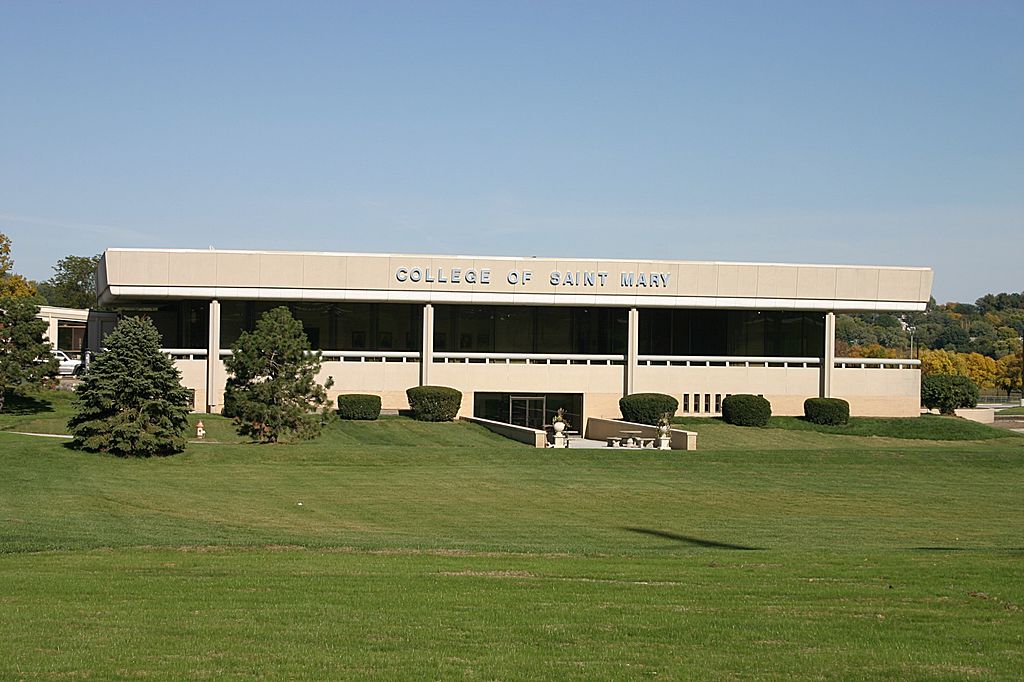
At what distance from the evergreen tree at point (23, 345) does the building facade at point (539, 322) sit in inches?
302

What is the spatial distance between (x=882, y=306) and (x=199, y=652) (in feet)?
174

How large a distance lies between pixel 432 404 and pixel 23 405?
17.4 m

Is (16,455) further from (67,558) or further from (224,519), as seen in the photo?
(67,558)

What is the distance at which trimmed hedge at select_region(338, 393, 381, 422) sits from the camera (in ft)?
168

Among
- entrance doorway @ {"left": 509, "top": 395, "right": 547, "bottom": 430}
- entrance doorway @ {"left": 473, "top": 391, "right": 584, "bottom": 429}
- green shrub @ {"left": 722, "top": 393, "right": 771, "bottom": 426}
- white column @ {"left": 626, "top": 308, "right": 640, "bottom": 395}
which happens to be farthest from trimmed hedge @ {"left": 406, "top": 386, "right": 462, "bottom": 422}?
green shrub @ {"left": 722, "top": 393, "right": 771, "bottom": 426}

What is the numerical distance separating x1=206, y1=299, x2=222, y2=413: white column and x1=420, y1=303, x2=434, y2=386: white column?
9825mm

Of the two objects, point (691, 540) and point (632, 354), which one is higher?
point (632, 354)

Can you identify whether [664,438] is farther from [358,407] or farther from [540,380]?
[358,407]

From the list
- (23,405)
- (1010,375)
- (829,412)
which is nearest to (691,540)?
(23,405)

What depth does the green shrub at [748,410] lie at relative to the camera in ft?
179

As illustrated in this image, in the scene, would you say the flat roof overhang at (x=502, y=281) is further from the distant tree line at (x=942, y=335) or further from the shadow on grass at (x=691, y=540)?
the distant tree line at (x=942, y=335)

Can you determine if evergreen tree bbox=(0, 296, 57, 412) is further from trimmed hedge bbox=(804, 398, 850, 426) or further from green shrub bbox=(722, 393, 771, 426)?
trimmed hedge bbox=(804, 398, 850, 426)

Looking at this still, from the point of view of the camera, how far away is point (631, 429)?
4903cm

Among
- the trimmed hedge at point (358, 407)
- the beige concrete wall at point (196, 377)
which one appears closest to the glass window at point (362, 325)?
the beige concrete wall at point (196, 377)
